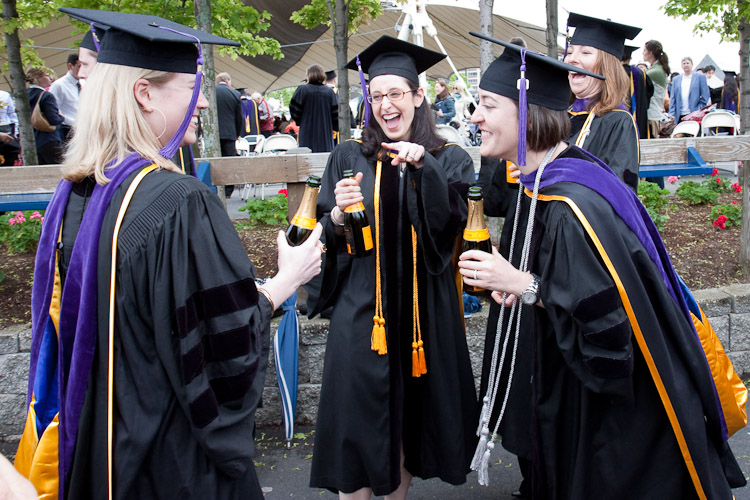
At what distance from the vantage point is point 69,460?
1.82m

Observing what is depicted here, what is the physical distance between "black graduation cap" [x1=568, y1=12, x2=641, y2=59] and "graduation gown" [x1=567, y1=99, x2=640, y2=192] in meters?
0.37

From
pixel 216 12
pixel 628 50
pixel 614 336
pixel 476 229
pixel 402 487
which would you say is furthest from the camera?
pixel 216 12

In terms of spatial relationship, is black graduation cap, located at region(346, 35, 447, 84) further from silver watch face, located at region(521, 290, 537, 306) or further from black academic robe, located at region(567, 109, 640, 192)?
silver watch face, located at region(521, 290, 537, 306)

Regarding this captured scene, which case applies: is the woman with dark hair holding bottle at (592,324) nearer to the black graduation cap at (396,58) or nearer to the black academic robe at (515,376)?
the black academic robe at (515,376)

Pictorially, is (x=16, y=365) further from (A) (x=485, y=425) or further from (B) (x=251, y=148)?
(B) (x=251, y=148)

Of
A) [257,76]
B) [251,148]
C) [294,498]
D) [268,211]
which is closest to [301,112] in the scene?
[251,148]

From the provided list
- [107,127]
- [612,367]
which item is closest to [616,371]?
[612,367]

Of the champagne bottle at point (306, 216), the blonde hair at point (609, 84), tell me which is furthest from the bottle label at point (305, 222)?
the blonde hair at point (609, 84)

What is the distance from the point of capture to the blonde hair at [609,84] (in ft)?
12.1

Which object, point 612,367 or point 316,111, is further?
point 316,111

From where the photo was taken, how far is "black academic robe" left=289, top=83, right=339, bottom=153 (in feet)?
35.8

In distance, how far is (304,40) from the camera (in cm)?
2164

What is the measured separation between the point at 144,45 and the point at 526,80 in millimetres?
1331

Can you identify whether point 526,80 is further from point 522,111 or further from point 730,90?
point 730,90
